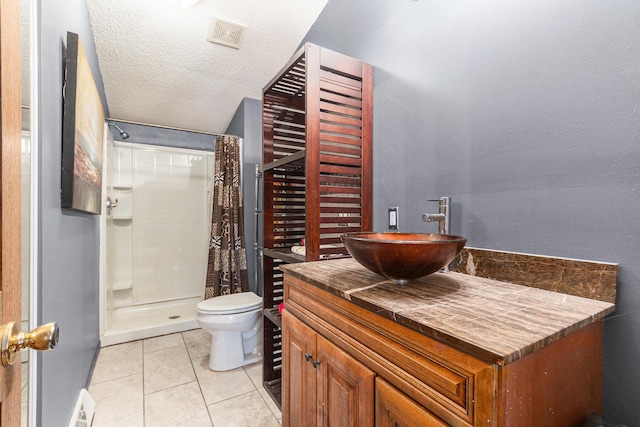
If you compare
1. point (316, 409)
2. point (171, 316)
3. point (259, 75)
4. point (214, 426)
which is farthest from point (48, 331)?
point (171, 316)

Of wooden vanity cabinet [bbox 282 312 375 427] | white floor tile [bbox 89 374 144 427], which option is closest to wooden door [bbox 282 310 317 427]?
wooden vanity cabinet [bbox 282 312 375 427]

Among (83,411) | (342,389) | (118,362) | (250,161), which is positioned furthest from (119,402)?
(250,161)

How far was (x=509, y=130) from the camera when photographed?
0.96 metres

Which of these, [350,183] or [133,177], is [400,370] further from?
[133,177]

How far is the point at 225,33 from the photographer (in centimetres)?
207

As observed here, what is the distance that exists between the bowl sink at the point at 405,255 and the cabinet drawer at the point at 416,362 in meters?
0.15

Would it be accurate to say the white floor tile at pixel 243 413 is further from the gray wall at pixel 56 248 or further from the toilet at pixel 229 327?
the gray wall at pixel 56 248

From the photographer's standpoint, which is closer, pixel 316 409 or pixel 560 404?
pixel 560 404

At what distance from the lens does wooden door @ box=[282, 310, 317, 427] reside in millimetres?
992

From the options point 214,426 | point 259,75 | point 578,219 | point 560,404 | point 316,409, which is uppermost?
point 259,75

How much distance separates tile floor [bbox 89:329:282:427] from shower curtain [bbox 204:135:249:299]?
0.63m

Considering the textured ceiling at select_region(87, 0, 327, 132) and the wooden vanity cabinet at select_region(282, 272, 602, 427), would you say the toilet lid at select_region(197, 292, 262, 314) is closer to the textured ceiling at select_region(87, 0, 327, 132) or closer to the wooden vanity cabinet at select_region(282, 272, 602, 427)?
the wooden vanity cabinet at select_region(282, 272, 602, 427)

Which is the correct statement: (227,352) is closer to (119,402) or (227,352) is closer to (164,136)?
(119,402)

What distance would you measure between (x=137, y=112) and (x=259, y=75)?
137 centimetres
